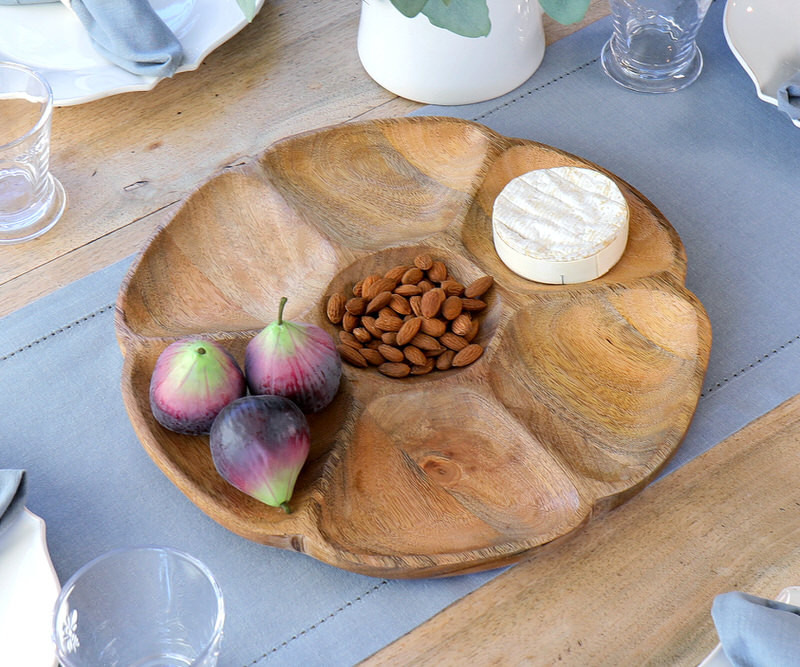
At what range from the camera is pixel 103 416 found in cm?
76

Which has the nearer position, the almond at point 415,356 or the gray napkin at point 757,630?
the gray napkin at point 757,630

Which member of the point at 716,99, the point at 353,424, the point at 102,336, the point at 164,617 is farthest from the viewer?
the point at 716,99

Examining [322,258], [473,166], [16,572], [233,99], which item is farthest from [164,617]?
[233,99]

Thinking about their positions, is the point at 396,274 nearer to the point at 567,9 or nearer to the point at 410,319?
the point at 410,319

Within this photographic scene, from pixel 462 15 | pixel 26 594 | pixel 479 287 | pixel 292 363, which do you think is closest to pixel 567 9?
pixel 462 15

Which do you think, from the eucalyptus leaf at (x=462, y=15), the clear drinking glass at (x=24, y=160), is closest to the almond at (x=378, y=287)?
the eucalyptus leaf at (x=462, y=15)

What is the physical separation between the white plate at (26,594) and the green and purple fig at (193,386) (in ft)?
0.37

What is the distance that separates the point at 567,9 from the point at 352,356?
31cm

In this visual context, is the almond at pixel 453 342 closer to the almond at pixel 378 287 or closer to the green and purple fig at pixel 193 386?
the almond at pixel 378 287

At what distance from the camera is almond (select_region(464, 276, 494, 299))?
79cm

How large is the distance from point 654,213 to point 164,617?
1.69 feet

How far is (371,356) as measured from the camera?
0.76m

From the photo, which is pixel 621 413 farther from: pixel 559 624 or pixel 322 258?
pixel 322 258

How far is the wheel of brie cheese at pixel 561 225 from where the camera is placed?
2.56 ft
